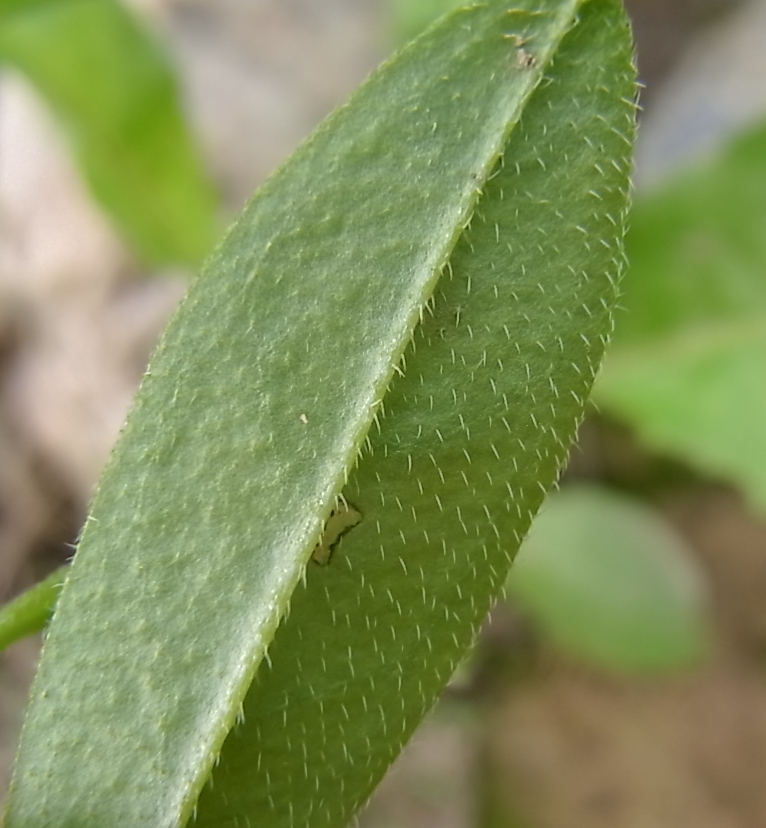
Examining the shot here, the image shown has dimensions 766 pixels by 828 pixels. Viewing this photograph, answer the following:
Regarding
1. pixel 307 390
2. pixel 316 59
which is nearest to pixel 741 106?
pixel 316 59

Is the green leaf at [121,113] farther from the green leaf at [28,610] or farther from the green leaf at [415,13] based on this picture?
the green leaf at [28,610]

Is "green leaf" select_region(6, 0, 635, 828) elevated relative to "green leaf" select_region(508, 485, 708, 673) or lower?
lower

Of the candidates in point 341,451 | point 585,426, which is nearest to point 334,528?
point 341,451

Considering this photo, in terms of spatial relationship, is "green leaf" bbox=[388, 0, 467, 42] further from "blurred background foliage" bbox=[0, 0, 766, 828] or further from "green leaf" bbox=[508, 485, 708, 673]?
"green leaf" bbox=[508, 485, 708, 673]

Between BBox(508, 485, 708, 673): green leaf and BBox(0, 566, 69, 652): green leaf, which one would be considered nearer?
BBox(0, 566, 69, 652): green leaf

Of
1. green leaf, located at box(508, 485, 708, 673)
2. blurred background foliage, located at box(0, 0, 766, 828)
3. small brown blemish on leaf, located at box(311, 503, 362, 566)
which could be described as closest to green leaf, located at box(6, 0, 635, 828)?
small brown blemish on leaf, located at box(311, 503, 362, 566)

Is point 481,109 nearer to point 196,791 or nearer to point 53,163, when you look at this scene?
point 196,791

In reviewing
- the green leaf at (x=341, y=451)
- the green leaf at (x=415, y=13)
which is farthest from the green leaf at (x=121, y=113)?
the green leaf at (x=341, y=451)
